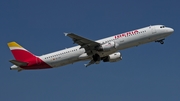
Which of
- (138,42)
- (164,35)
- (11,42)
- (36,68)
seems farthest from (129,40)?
(11,42)

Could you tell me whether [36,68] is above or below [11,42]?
below

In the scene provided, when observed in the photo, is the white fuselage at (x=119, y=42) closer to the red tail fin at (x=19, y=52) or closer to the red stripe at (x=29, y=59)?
the red stripe at (x=29, y=59)

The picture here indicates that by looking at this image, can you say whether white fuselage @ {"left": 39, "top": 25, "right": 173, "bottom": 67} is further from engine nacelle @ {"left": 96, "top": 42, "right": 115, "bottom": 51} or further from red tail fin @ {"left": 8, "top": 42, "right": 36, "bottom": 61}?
red tail fin @ {"left": 8, "top": 42, "right": 36, "bottom": 61}

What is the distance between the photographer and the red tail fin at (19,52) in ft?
276

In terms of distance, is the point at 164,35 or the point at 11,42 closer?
the point at 164,35

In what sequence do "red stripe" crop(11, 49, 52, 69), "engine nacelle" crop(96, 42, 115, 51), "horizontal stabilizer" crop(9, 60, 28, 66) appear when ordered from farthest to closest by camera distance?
"red stripe" crop(11, 49, 52, 69) → "horizontal stabilizer" crop(9, 60, 28, 66) → "engine nacelle" crop(96, 42, 115, 51)

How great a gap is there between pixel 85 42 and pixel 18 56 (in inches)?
624

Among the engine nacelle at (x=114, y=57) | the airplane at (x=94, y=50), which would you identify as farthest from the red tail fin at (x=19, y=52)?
the engine nacelle at (x=114, y=57)

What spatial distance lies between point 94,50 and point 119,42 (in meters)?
5.40

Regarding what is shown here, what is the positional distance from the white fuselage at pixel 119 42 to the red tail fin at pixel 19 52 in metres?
3.65

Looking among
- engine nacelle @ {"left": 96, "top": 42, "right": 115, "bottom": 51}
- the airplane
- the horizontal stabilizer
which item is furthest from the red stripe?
engine nacelle @ {"left": 96, "top": 42, "right": 115, "bottom": 51}

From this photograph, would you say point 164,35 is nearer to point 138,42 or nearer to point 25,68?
point 138,42

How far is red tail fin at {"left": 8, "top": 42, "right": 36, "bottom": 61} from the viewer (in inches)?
3312

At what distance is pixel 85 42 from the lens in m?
78.4
